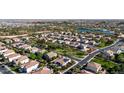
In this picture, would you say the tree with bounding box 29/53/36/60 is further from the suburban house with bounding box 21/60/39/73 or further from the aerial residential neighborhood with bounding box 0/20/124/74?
the suburban house with bounding box 21/60/39/73

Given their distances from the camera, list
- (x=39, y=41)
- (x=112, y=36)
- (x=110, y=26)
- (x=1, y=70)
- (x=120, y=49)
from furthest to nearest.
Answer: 1. (x=110, y=26)
2. (x=112, y=36)
3. (x=39, y=41)
4. (x=120, y=49)
5. (x=1, y=70)

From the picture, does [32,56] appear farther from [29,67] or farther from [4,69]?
[4,69]

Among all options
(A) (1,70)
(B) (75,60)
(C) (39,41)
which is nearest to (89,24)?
(C) (39,41)

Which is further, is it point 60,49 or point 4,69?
point 60,49

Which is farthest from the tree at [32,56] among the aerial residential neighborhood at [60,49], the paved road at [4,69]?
the paved road at [4,69]

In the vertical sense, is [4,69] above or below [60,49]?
below

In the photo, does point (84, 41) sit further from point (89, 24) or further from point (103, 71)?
point (103, 71)

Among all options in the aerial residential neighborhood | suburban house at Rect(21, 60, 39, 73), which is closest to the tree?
the aerial residential neighborhood

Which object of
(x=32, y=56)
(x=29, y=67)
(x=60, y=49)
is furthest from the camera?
(x=60, y=49)

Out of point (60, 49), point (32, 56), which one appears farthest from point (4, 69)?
point (60, 49)

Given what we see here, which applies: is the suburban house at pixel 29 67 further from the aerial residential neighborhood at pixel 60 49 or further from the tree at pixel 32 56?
the tree at pixel 32 56
